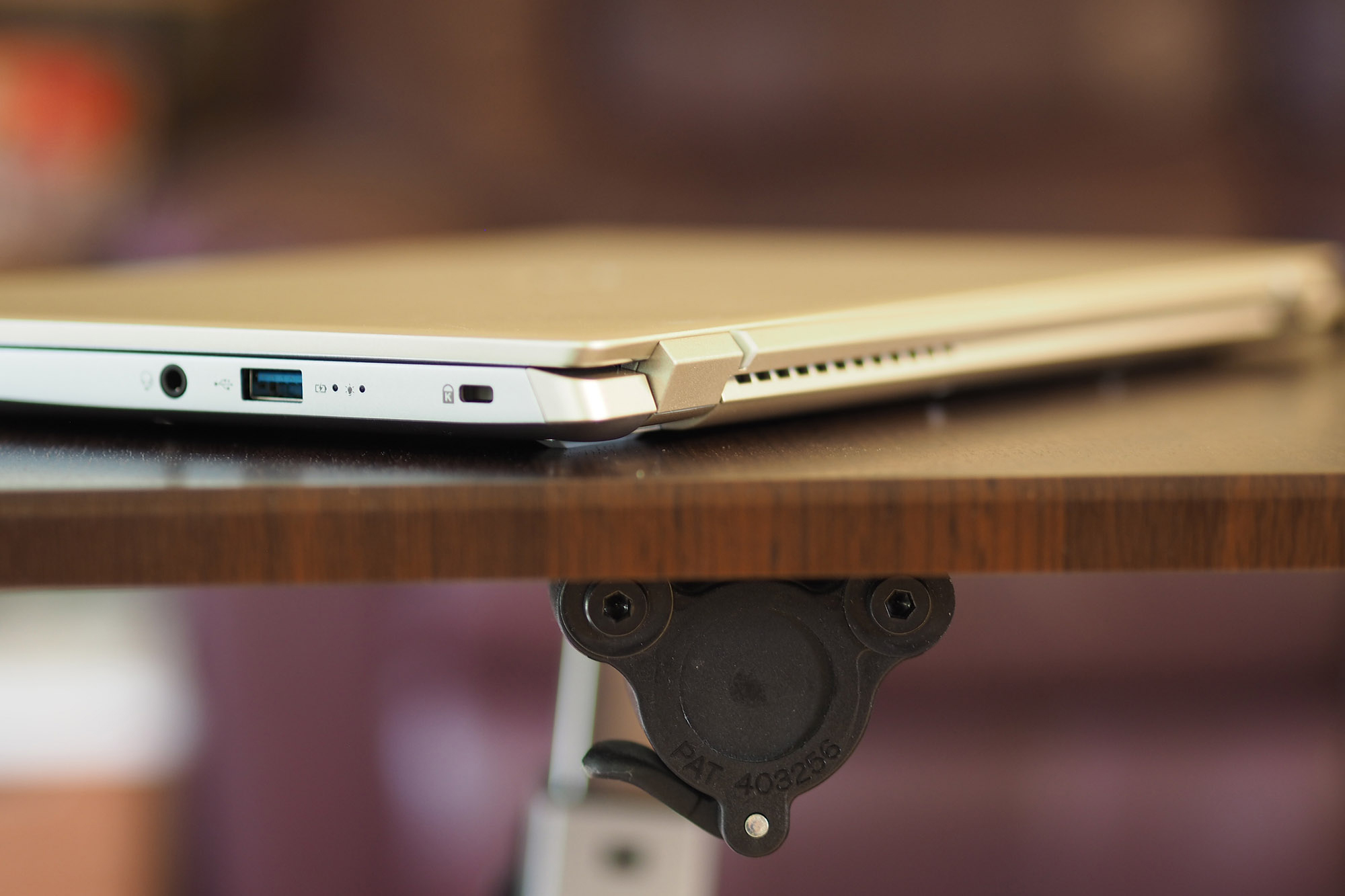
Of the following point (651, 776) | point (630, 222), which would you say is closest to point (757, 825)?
point (651, 776)

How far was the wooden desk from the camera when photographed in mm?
304

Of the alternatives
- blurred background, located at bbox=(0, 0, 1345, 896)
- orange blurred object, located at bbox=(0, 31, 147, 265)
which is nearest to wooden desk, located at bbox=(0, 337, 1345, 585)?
blurred background, located at bbox=(0, 0, 1345, 896)

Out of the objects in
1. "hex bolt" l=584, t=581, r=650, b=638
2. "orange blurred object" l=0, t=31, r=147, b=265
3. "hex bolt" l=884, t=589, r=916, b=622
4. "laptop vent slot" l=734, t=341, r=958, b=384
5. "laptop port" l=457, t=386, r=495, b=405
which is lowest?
"hex bolt" l=584, t=581, r=650, b=638

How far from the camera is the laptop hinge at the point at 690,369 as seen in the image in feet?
1.18

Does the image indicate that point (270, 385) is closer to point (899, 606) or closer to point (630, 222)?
point (899, 606)

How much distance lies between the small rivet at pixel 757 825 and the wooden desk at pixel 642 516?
0.26ft

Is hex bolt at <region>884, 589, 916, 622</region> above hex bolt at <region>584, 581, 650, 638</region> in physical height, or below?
above

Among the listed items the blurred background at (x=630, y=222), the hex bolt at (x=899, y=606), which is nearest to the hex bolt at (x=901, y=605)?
the hex bolt at (x=899, y=606)

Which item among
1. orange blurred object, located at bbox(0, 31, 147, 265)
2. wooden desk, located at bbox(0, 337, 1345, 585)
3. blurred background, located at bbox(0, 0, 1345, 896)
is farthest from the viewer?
orange blurred object, located at bbox(0, 31, 147, 265)

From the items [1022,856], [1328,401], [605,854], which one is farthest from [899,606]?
[1022,856]

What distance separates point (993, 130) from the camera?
1.47 m

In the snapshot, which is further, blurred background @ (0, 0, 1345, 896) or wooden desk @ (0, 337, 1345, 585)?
blurred background @ (0, 0, 1345, 896)

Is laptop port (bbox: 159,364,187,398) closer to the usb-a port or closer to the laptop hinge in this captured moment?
the usb-a port

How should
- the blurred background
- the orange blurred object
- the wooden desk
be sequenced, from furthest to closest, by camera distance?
1. the orange blurred object
2. the blurred background
3. the wooden desk
